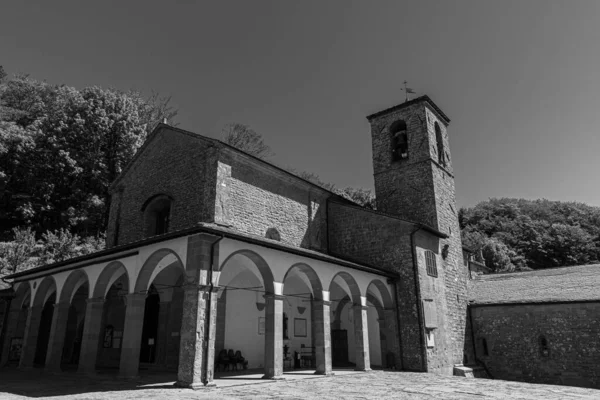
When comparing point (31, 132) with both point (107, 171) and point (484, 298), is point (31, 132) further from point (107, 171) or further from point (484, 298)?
point (484, 298)

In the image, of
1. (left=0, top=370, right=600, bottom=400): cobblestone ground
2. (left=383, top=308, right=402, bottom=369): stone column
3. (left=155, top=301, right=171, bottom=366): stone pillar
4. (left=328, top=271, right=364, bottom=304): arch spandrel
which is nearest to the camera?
(left=0, top=370, right=600, bottom=400): cobblestone ground

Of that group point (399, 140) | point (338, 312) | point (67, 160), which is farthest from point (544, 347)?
point (67, 160)

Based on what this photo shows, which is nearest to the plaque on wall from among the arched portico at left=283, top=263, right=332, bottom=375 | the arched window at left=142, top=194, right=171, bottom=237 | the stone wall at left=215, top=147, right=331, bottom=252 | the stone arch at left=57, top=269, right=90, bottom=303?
the stone arch at left=57, top=269, right=90, bottom=303

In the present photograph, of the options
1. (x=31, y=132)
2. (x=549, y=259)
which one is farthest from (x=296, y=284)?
(x=549, y=259)

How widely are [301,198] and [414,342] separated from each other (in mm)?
6791

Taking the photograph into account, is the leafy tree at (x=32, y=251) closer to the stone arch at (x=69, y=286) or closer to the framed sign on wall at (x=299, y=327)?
the stone arch at (x=69, y=286)

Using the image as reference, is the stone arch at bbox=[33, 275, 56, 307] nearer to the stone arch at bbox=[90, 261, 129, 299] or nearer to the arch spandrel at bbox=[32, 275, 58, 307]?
the arch spandrel at bbox=[32, 275, 58, 307]

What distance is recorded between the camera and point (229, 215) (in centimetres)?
1334

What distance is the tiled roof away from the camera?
1542cm

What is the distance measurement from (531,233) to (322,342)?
41.9 metres

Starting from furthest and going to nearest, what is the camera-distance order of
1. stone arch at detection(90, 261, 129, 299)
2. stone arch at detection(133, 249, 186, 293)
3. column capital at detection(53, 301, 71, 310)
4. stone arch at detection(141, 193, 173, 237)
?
stone arch at detection(141, 193, 173, 237) < column capital at detection(53, 301, 71, 310) < stone arch at detection(90, 261, 129, 299) < stone arch at detection(133, 249, 186, 293)

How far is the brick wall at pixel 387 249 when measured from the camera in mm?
14297

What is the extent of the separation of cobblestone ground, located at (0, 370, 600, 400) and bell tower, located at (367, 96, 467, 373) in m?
5.29

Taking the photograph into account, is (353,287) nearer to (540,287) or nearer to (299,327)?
(299,327)
